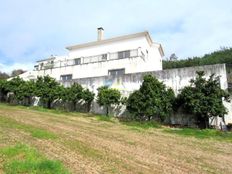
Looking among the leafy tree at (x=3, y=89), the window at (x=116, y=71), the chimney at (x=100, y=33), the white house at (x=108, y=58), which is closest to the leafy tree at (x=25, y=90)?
the leafy tree at (x=3, y=89)

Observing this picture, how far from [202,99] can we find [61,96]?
13.5 metres

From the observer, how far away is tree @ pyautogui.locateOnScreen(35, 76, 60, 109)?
2662cm

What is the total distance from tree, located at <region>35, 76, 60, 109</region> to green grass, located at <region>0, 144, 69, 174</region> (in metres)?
18.5

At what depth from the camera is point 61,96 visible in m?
25.9

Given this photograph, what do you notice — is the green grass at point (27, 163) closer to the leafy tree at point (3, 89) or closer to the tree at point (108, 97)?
the tree at point (108, 97)

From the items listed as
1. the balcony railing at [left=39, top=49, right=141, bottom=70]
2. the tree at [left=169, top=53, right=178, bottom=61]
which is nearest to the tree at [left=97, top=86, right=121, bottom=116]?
the balcony railing at [left=39, top=49, right=141, bottom=70]

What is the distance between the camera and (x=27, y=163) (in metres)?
6.98

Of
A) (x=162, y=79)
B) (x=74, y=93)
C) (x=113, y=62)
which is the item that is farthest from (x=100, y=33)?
(x=162, y=79)

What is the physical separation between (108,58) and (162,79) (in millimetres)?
9907

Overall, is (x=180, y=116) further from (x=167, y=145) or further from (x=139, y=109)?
(x=167, y=145)

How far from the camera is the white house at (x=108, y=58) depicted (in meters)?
29.8

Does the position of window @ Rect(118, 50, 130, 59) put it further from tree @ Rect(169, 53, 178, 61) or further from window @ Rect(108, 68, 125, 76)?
tree @ Rect(169, 53, 178, 61)

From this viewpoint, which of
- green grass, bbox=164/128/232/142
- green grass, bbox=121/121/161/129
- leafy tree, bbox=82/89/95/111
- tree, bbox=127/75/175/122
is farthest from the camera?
leafy tree, bbox=82/89/95/111

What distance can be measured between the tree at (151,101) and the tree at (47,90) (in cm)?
889
